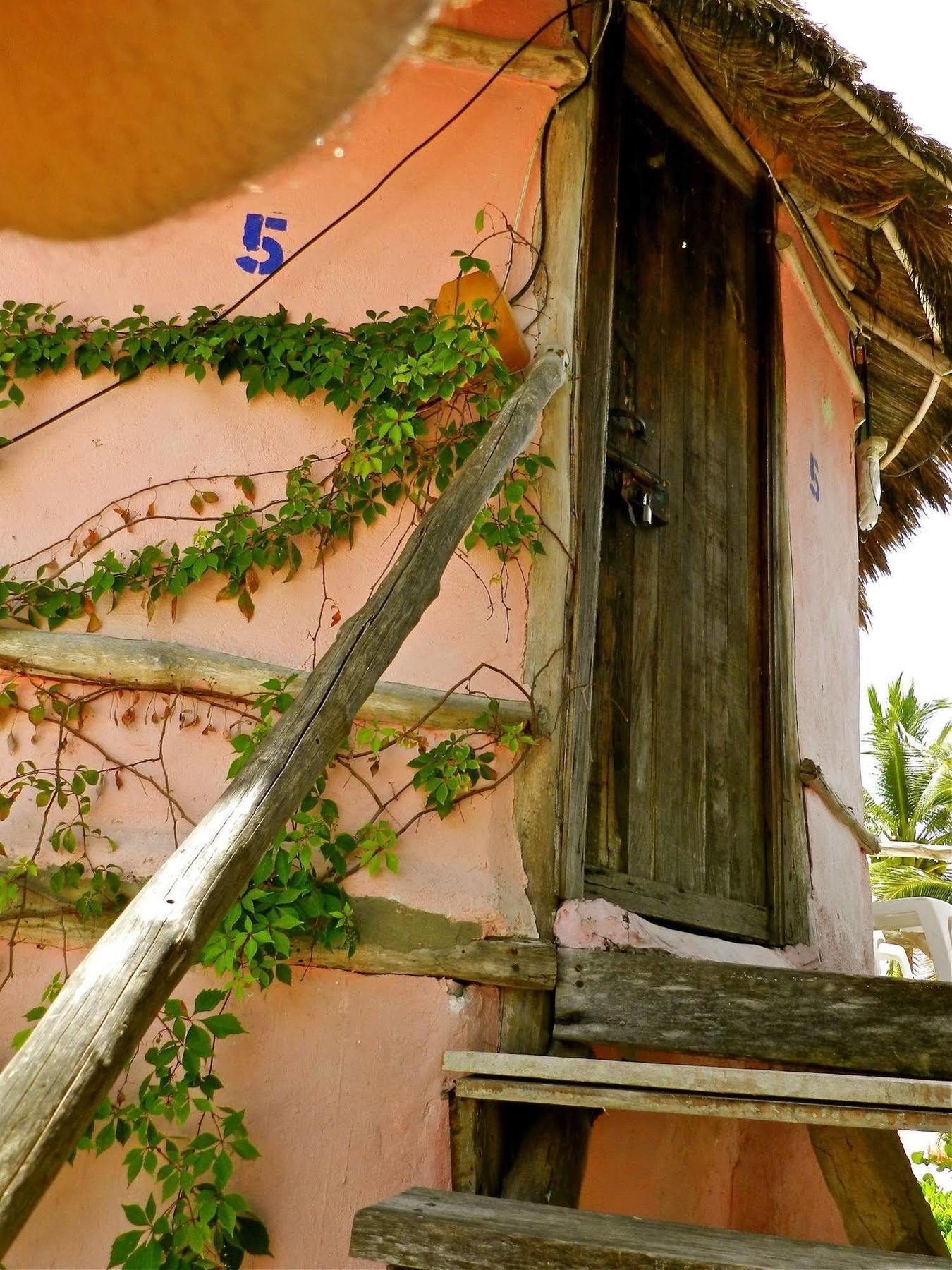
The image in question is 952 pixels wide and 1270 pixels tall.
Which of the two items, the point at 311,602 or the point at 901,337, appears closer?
the point at 311,602

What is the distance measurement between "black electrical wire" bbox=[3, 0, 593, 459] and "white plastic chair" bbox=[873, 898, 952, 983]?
4758 mm

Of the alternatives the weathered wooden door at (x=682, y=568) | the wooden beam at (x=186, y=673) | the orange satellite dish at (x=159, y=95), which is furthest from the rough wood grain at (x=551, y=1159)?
the orange satellite dish at (x=159, y=95)

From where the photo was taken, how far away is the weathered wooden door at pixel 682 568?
3537 mm

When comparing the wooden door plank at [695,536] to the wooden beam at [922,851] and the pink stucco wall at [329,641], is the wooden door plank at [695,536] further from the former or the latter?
the wooden beam at [922,851]

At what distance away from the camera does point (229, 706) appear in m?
3.00

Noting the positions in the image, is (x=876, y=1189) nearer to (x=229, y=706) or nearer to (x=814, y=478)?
(x=229, y=706)

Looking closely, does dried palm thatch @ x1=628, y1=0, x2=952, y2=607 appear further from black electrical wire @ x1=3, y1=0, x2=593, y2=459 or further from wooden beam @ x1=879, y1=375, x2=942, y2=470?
black electrical wire @ x1=3, y1=0, x2=593, y2=459

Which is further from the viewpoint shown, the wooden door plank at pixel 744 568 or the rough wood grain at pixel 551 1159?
the wooden door plank at pixel 744 568

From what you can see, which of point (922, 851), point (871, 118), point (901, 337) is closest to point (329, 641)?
point (871, 118)

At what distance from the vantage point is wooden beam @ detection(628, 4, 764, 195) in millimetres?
4012

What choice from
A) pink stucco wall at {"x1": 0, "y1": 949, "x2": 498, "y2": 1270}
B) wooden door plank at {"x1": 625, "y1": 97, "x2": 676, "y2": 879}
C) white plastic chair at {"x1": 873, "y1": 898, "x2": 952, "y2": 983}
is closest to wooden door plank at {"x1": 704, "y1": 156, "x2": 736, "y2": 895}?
wooden door plank at {"x1": 625, "y1": 97, "x2": 676, "y2": 879}

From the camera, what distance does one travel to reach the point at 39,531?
322 centimetres

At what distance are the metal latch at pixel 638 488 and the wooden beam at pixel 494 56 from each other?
3.57 ft

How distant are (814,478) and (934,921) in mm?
3326
